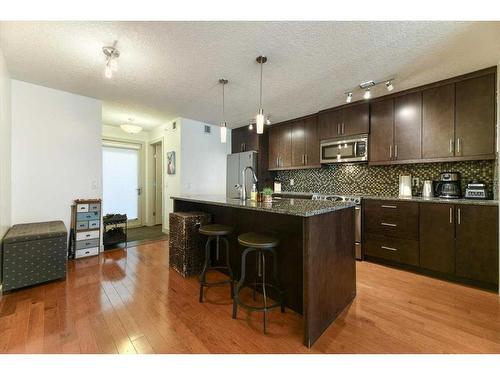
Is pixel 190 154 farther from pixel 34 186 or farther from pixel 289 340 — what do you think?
pixel 289 340

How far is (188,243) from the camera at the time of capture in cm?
257

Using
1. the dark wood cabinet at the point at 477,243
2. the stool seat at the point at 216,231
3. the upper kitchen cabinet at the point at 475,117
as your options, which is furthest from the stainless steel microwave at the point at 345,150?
the stool seat at the point at 216,231

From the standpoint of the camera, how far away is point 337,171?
13.7 ft

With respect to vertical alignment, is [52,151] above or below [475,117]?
below

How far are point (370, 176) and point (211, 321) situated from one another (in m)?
3.29

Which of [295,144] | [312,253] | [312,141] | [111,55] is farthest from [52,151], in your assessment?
[312,141]

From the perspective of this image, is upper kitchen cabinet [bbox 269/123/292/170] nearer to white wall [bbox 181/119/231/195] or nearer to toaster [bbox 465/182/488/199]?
white wall [bbox 181/119/231/195]

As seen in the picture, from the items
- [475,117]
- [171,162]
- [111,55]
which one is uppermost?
[111,55]

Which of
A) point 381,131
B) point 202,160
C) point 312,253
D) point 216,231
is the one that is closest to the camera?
point 312,253

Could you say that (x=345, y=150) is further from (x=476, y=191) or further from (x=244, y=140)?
(x=244, y=140)

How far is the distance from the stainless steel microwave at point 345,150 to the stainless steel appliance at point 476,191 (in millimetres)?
1219
